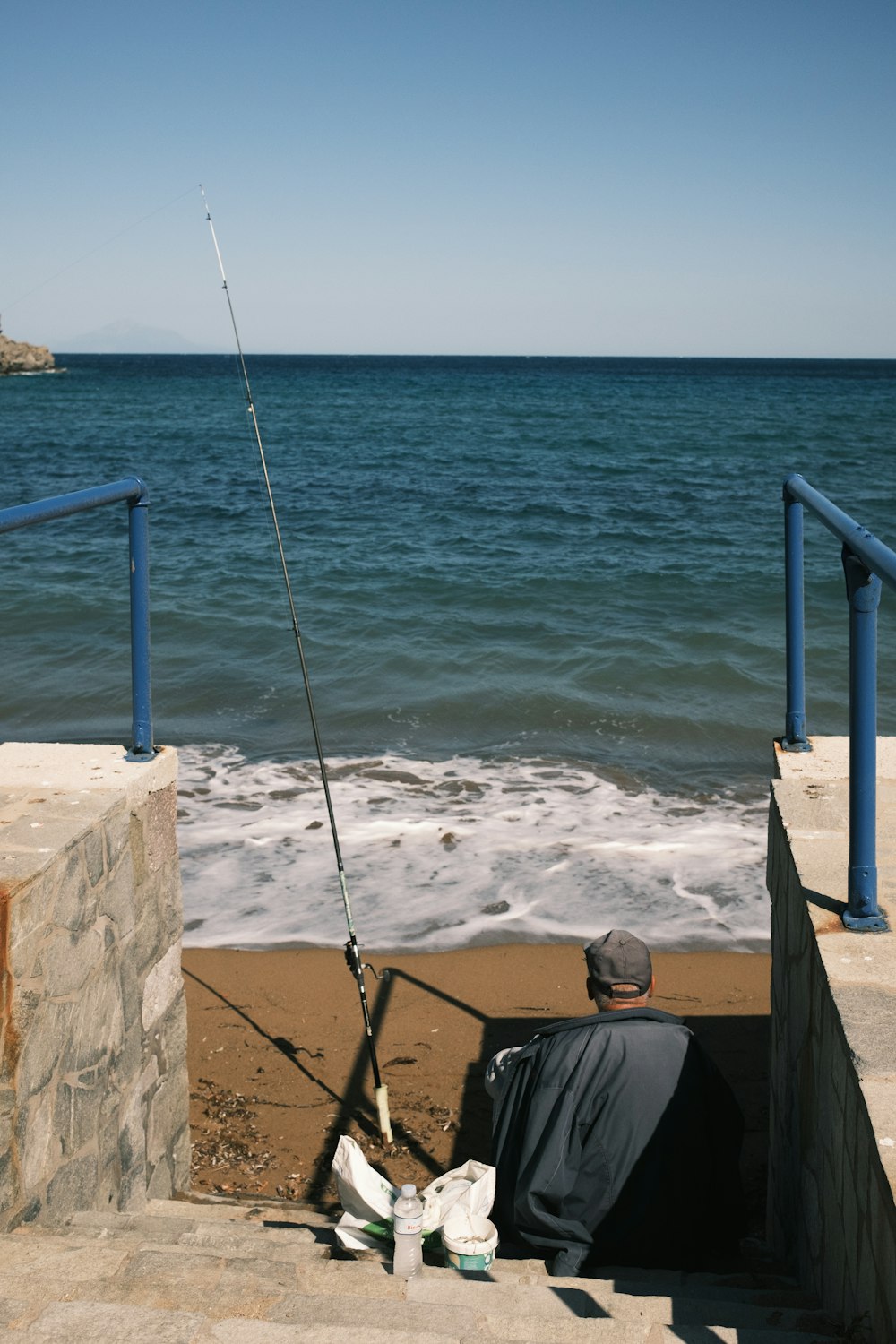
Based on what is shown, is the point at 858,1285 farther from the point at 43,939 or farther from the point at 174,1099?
the point at 174,1099

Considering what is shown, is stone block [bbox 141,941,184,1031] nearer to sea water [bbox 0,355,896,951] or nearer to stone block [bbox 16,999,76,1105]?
stone block [bbox 16,999,76,1105]

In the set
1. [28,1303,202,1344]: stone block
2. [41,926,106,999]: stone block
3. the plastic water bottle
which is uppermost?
[41,926,106,999]: stone block

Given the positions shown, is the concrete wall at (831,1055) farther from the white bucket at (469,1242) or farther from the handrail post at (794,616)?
the white bucket at (469,1242)

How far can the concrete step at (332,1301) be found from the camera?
183 centimetres

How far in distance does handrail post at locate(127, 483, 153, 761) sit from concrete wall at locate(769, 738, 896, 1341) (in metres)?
1.69

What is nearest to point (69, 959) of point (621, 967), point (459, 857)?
point (621, 967)

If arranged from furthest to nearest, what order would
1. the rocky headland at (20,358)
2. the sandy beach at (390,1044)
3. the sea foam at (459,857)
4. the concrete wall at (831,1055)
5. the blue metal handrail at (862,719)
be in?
the rocky headland at (20,358), the sea foam at (459,857), the sandy beach at (390,1044), the blue metal handrail at (862,719), the concrete wall at (831,1055)

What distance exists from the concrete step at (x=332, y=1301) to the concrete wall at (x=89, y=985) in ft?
0.76

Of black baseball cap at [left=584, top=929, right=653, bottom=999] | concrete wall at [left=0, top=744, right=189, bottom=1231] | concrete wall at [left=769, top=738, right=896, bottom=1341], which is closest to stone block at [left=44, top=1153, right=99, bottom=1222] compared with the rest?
concrete wall at [left=0, top=744, right=189, bottom=1231]

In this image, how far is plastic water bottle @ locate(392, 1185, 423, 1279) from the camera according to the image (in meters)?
2.35

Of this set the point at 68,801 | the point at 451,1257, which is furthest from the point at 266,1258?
the point at 68,801

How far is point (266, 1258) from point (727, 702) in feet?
24.8

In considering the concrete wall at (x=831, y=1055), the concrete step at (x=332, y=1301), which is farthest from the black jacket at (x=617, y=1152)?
the concrete wall at (x=831, y=1055)

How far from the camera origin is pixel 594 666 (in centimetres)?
1041
